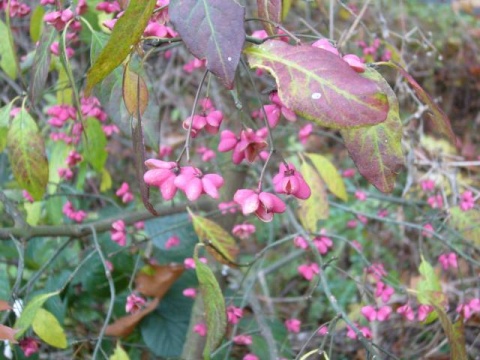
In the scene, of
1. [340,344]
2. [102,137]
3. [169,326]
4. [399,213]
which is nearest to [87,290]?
[169,326]

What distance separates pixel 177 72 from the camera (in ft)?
10.2

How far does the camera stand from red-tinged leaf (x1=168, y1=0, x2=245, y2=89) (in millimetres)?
709

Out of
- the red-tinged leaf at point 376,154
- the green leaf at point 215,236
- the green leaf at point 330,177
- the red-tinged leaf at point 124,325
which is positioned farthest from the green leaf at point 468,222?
the red-tinged leaf at point 376,154

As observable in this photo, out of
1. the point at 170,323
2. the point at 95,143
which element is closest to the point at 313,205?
the point at 95,143

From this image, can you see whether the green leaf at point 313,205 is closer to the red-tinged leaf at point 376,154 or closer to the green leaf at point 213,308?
the green leaf at point 213,308

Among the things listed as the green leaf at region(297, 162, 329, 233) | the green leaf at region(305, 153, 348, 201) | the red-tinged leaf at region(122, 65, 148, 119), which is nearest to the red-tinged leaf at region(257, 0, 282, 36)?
the red-tinged leaf at region(122, 65, 148, 119)

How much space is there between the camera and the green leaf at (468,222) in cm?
188

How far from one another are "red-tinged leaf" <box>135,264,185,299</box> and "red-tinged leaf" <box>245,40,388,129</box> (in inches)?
52.7

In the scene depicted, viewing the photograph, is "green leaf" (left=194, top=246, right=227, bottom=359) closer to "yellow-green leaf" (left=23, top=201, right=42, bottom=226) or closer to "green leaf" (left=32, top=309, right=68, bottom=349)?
"green leaf" (left=32, top=309, right=68, bottom=349)

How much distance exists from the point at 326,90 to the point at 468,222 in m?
1.38

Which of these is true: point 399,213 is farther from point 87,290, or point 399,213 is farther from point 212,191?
point 212,191

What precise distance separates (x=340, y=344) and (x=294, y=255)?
44 centimetres

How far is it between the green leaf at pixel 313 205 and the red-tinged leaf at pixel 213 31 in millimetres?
924

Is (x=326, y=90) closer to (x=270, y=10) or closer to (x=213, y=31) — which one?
(x=213, y=31)
